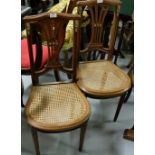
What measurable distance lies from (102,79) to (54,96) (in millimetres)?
415

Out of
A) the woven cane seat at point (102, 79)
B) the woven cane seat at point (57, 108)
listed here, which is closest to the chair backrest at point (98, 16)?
the woven cane seat at point (102, 79)

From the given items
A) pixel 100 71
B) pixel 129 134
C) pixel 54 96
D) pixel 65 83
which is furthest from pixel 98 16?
pixel 129 134

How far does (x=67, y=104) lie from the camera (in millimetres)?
1491

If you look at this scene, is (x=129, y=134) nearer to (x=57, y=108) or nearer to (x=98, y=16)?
(x=57, y=108)

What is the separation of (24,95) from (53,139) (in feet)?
2.03

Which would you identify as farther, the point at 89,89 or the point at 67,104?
the point at 89,89

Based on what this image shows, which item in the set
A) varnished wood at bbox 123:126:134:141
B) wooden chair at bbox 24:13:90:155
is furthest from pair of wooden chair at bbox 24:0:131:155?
varnished wood at bbox 123:126:134:141

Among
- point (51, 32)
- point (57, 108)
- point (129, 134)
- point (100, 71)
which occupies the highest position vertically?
point (51, 32)

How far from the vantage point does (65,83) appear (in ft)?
5.50

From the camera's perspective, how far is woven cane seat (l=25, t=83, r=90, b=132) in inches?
53.2

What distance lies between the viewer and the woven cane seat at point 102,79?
1639 millimetres
